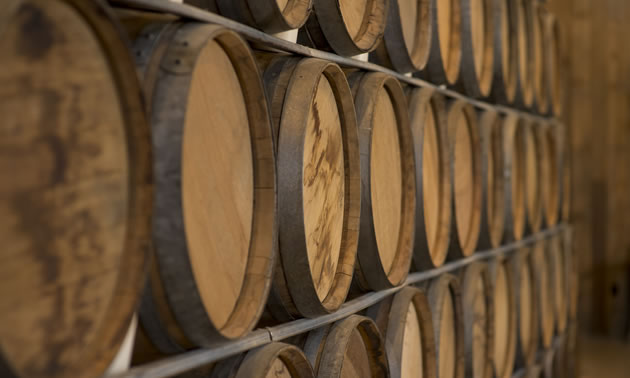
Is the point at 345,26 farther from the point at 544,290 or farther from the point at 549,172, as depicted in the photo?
the point at 549,172

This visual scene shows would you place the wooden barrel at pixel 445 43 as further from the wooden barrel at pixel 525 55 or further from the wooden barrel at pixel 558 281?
the wooden barrel at pixel 558 281

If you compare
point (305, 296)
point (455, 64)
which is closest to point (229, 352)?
point (305, 296)

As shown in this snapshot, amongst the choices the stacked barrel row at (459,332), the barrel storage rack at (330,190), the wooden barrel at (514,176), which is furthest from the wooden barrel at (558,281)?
the wooden barrel at (514,176)

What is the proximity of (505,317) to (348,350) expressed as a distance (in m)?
1.81

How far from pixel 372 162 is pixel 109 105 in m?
1.21

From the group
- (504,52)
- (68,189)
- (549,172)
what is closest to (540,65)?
(549,172)

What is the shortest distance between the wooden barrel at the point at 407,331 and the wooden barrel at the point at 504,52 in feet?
4.65

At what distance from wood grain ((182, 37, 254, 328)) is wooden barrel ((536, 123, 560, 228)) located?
3.05 m

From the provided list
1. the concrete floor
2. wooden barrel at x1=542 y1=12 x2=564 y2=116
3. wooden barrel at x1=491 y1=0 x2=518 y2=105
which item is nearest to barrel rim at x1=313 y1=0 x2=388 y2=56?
wooden barrel at x1=491 y1=0 x2=518 y2=105

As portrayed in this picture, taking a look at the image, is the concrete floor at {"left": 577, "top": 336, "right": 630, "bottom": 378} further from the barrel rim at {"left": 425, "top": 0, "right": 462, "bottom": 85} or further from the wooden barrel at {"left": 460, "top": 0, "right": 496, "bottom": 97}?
the barrel rim at {"left": 425, "top": 0, "right": 462, "bottom": 85}

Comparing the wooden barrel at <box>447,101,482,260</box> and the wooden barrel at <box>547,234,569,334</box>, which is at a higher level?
the wooden barrel at <box>447,101,482,260</box>

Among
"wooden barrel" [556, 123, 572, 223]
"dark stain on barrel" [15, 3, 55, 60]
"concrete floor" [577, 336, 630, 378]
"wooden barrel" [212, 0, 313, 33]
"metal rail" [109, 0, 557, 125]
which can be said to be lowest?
"concrete floor" [577, 336, 630, 378]

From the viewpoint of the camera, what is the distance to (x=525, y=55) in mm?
4191

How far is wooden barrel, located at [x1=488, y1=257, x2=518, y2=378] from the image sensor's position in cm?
359
